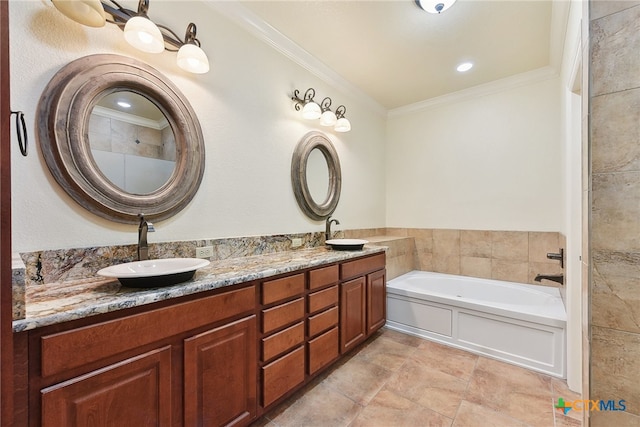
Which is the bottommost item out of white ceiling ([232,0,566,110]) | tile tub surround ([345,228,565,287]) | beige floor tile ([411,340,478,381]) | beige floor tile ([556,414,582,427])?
beige floor tile ([411,340,478,381])

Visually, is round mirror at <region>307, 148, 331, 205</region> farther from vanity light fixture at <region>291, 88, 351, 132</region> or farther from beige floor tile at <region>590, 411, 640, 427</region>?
beige floor tile at <region>590, 411, 640, 427</region>

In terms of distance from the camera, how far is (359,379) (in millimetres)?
1950

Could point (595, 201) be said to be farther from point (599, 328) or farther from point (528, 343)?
point (528, 343)

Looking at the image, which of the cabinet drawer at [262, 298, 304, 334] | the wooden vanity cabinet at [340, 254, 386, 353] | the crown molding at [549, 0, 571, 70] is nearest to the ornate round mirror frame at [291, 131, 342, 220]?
the wooden vanity cabinet at [340, 254, 386, 353]

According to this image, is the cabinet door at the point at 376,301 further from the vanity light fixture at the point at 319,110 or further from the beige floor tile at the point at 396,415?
the vanity light fixture at the point at 319,110

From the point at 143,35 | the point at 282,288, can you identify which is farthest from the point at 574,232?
the point at 143,35

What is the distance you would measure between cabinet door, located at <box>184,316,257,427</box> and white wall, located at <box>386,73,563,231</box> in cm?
287

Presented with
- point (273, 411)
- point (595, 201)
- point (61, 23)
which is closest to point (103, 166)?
point (61, 23)

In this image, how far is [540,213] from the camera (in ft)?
9.03

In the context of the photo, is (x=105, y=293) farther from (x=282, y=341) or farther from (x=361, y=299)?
(x=361, y=299)

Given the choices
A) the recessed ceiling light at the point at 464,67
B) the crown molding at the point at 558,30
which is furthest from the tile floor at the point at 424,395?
the recessed ceiling light at the point at 464,67

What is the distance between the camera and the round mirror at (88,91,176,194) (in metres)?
1.35

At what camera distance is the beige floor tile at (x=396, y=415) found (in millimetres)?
1536

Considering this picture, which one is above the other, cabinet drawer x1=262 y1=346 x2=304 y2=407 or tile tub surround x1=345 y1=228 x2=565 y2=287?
tile tub surround x1=345 y1=228 x2=565 y2=287
